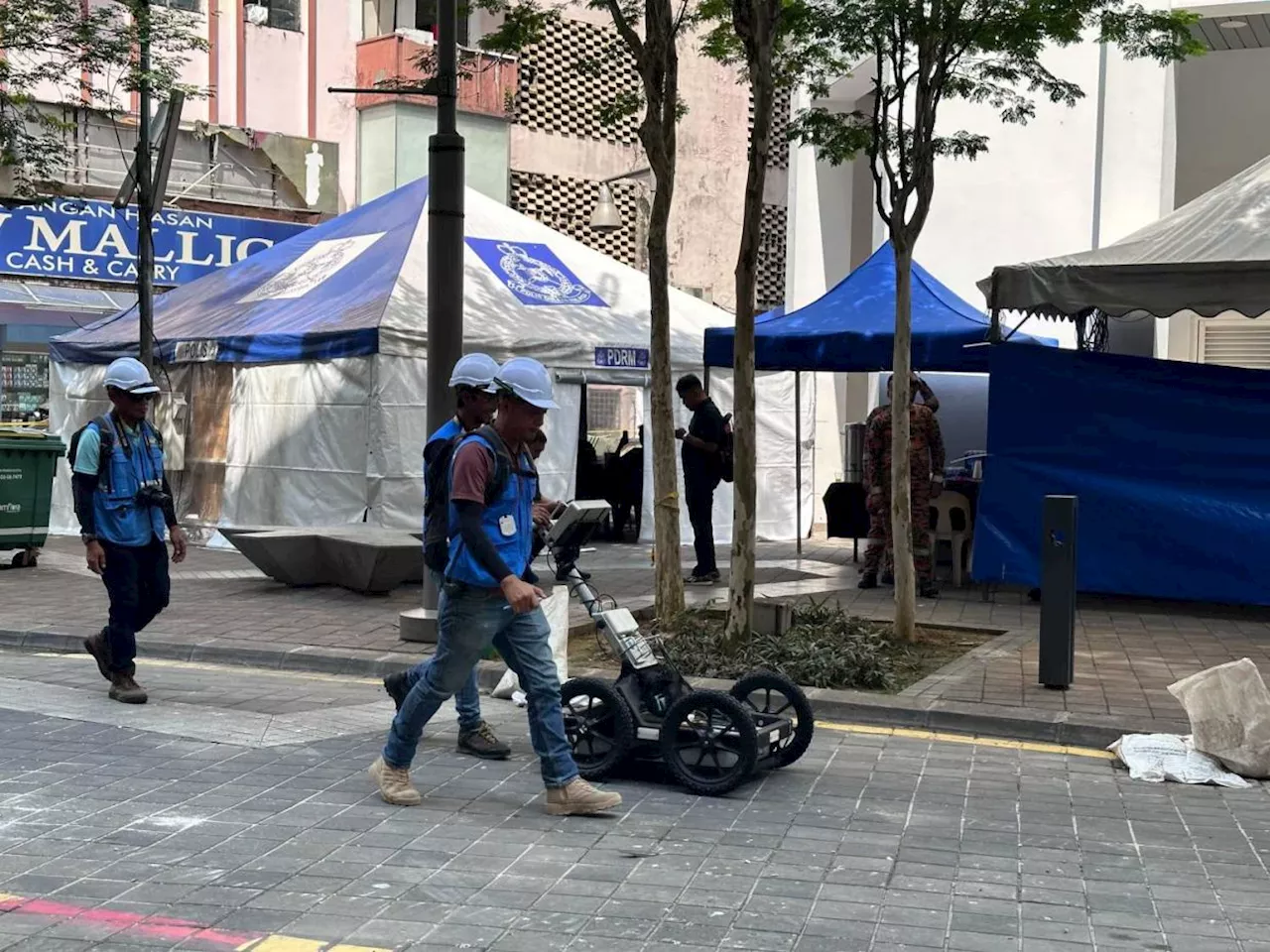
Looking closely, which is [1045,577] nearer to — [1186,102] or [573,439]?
[573,439]

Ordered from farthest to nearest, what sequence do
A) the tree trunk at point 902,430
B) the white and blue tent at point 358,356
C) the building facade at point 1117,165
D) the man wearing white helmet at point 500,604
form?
1. the building facade at point 1117,165
2. the white and blue tent at point 358,356
3. the tree trunk at point 902,430
4. the man wearing white helmet at point 500,604

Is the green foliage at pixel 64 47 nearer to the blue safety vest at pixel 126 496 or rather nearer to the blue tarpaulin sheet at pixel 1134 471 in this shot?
the blue safety vest at pixel 126 496

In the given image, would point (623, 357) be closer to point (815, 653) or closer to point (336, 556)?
point (336, 556)

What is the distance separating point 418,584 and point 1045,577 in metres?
6.45

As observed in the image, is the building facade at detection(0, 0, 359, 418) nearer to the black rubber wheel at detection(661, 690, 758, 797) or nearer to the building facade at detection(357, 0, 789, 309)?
the building facade at detection(357, 0, 789, 309)

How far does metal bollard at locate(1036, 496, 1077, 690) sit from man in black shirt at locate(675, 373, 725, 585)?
18.6 feet

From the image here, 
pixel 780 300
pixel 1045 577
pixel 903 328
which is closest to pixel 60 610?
pixel 903 328

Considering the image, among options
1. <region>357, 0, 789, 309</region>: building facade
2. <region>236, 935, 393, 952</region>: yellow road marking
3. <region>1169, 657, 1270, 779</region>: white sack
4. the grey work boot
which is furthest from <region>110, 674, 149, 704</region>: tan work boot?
<region>357, 0, 789, 309</region>: building facade

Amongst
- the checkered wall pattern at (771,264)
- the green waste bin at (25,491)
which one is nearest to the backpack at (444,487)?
the green waste bin at (25,491)

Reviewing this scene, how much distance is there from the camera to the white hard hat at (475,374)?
6.70m

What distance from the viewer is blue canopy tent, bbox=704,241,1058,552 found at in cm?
1380

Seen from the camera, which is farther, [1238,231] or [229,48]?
[229,48]

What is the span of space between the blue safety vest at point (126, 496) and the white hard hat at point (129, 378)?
0.26 metres

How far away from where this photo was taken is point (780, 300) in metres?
34.3
